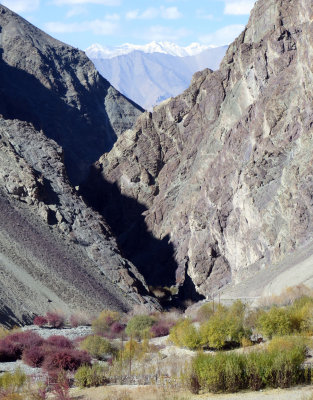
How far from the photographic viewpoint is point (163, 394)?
18.9m

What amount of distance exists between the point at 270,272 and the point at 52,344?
25.0 m

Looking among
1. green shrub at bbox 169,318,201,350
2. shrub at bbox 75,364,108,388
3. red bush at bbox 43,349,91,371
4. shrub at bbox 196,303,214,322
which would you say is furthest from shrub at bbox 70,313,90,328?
shrub at bbox 75,364,108,388

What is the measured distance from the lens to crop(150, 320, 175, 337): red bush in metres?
37.1

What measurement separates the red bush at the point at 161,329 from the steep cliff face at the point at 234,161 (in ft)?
59.5

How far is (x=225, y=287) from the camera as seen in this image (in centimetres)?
5966

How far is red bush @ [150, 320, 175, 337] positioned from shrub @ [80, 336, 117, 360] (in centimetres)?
658

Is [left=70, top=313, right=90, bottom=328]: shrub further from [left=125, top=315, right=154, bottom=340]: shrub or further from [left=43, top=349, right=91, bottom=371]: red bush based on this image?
[left=43, top=349, right=91, bottom=371]: red bush

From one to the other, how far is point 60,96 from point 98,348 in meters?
100

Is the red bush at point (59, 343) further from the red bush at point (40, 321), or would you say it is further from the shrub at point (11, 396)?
the shrub at point (11, 396)

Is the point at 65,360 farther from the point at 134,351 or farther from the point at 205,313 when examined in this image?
the point at 205,313

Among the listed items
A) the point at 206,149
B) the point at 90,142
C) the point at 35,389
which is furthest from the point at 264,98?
the point at 90,142

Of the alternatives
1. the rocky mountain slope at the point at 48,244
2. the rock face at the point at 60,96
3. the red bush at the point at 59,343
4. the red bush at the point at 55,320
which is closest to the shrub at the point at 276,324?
the red bush at the point at 59,343

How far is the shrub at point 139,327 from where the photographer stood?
36.4m

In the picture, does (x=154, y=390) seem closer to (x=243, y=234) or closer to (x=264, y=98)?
(x=243, y=234)
